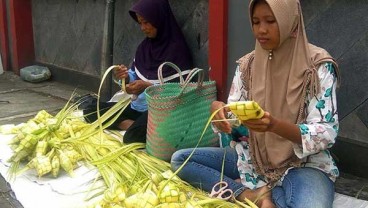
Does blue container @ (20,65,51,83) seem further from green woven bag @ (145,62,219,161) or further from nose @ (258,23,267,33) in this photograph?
nose @ (258,23,267,33)

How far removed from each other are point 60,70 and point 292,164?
17.8 feet

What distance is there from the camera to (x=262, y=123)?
244cm

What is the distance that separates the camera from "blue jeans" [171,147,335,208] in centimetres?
261

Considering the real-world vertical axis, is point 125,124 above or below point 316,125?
below

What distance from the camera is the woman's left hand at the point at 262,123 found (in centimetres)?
243

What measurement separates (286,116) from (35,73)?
5.83 m

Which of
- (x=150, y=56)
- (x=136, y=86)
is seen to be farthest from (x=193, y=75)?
(x=150, y=56)

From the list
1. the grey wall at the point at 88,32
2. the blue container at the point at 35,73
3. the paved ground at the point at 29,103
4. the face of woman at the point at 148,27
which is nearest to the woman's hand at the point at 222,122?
the paved ground at the point at 29,103

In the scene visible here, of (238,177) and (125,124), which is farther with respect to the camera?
(125,124)

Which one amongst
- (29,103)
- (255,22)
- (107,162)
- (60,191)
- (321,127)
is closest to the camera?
(321,127)

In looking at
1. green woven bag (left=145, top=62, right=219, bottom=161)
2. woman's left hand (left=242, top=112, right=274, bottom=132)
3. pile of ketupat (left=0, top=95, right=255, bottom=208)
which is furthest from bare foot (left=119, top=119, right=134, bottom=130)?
woman's left hand (left=242, top=112, right=274, bottom=132)

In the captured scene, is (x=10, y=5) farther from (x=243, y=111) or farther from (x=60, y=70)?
(x=243, y=111)

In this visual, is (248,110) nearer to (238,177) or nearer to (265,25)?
(265,25)

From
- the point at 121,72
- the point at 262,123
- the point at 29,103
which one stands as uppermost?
the point at 262,123
